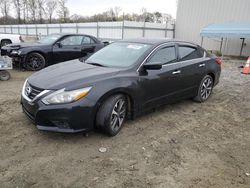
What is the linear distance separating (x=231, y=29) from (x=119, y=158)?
1535 cm

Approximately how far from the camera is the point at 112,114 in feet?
12.2

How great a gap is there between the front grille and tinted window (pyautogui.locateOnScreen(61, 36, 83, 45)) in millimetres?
5875

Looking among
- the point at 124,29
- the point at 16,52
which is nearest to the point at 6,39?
the point at 16,52

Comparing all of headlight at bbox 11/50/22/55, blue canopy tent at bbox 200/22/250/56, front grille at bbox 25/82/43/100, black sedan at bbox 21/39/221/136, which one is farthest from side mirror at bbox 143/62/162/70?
blue canopy tent at bbox 200/22/250/56

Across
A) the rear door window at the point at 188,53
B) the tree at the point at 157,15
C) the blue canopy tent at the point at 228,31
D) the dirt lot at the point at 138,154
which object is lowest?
the dirt lot at the point at 138,154

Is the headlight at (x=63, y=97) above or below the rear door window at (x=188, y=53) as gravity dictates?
below

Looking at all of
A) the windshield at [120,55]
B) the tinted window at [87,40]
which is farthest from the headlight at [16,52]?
the windshield at [120,55]

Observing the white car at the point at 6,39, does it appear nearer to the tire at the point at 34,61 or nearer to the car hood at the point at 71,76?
the tire at the point at 34,61

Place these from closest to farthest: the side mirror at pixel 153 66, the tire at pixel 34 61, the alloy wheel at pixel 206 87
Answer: the side mirror at pixel 153 66 < the alloy wheel at pixel 206 87 < the tire at pixel 34 61

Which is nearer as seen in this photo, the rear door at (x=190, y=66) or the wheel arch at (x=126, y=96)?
the wheel arch at (x=126, y=96)

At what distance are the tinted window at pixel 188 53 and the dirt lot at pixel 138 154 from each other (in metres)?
1.22

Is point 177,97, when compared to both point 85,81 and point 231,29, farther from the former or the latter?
point 231,29

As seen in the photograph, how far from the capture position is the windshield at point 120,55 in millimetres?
4277

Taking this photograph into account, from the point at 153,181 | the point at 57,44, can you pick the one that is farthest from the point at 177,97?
the point at 57,44
